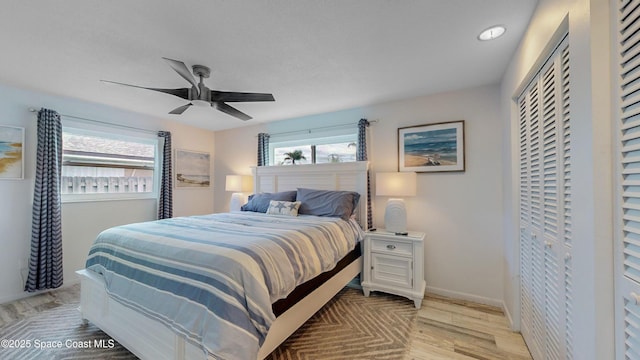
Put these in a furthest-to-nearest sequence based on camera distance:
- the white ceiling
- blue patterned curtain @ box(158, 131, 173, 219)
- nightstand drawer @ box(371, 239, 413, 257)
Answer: blue patterned curtain @ box(158, 131, 173, 219) < nightstand drawer @ box(371, 239, 413, 257) < the white ceiling

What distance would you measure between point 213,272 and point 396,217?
2.06m

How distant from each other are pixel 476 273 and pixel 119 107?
5.02 m

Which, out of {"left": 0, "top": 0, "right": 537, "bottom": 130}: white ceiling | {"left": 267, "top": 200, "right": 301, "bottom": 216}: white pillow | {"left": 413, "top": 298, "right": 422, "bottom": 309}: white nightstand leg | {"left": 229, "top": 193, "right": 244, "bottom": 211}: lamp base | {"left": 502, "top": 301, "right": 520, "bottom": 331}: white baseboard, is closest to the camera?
{"left": 0, "top": 0, "right": 537, "bottom": 130}: white ceiling

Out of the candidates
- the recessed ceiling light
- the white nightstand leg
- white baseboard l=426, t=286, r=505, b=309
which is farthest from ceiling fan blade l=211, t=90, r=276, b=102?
white baseboard l=426, t=286, r=505, b=309

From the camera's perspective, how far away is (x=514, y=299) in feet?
6.86

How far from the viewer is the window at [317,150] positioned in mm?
3648

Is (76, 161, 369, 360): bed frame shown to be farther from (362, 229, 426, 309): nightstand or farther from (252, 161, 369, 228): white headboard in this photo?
(362, 229, 426, 309): nightstand

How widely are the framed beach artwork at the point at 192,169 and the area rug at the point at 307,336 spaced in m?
2.21

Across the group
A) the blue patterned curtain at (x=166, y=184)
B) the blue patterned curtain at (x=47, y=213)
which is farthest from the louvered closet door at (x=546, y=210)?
the blue patterned curtain at (x=47, y=213)

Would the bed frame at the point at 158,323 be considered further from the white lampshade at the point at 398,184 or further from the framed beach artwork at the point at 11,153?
the framed beach artwork at the point at 11,153

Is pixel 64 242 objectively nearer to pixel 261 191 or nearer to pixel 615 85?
pixel 261 191

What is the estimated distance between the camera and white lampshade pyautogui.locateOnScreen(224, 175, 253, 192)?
4.10 metres

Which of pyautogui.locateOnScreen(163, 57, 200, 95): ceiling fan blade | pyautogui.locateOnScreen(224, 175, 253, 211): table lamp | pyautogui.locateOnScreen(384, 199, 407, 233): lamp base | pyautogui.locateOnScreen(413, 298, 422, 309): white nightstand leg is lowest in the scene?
pyautogui.locateOnScreen(413, 298, 422, 309): white nightstand leg

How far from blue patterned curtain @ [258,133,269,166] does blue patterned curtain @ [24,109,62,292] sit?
2.44 m
